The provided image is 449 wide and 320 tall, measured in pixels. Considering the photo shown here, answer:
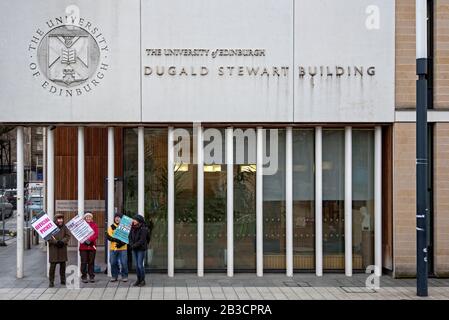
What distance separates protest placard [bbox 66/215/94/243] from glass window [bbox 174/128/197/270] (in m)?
2.41

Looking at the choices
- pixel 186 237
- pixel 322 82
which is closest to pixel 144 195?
pixel 186 237

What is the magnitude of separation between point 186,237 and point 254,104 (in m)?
3.86

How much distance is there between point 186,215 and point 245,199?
5.21 ft

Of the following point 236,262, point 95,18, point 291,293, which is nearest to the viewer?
point 291,293

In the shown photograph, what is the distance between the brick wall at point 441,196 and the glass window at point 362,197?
157cm

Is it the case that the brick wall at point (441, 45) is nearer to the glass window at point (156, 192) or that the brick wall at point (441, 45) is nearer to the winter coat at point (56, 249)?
the glass window at point (156, 192)

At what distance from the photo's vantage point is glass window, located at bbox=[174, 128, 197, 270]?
48.2 feet

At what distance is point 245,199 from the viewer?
586 inches

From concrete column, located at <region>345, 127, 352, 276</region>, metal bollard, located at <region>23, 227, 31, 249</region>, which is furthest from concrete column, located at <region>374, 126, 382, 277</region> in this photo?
metal bollard, located at <region>23, 227, 31, 249</region>

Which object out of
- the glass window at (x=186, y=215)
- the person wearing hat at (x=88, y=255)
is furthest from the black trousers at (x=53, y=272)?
the glass window at (x=186, y=215)

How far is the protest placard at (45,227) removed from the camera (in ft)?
42.9

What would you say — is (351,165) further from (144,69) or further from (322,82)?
(144,69)

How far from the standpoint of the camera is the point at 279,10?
14.1m
